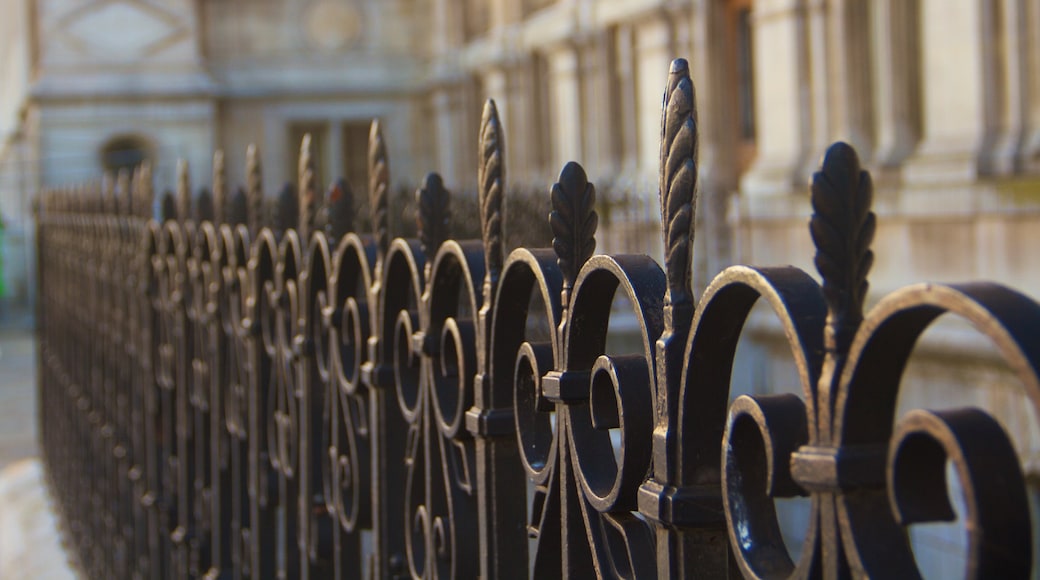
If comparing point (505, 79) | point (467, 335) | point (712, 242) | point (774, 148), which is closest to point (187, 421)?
point (467, 335)

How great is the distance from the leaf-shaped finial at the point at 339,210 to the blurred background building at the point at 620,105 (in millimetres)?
1558

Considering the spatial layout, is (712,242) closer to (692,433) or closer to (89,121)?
(692,433)

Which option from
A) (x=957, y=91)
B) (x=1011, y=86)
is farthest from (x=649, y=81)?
(x=1011, y=86)

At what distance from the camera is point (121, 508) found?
396 centimetres

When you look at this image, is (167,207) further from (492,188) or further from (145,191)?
(492,188)

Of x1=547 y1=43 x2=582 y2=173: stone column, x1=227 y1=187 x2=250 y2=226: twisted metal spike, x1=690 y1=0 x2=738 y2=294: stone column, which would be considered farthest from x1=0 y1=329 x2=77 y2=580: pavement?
x1=547 y1=43 x2=582 y2=173: stone column

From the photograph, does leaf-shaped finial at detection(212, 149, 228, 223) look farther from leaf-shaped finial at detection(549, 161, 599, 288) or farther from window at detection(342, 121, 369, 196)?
window at detection(342, 121, 369, 196)

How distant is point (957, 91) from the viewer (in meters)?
10.3

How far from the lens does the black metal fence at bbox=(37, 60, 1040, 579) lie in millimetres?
825

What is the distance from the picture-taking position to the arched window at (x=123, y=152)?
23938 mm

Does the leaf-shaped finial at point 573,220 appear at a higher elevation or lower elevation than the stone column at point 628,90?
lower

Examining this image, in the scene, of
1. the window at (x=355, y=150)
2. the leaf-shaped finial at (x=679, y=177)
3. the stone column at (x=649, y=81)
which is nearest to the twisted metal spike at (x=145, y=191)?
the leaf-shaped finial at (x=679, y=177)

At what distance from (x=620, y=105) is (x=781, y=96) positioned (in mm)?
4989

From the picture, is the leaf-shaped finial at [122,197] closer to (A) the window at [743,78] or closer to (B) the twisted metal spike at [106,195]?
(B) the twisted metal spike at [106,195]
